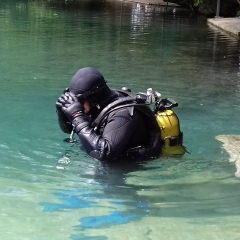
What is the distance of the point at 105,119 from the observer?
15.7 ft

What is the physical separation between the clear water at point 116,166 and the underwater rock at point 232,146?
7 centimetres

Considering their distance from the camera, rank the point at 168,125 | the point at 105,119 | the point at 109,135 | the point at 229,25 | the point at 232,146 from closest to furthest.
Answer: the point at 109,135
the point at 105,119
the point at 168,125
the point at 232,146
the point at 229,25

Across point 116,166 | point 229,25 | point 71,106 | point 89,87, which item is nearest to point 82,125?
point 71,106

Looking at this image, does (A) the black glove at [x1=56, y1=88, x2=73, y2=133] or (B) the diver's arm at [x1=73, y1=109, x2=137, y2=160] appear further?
(A) the black glove at [x1=56, y1=88, x2=73, y2=133]

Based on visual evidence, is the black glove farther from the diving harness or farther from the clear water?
the clear water

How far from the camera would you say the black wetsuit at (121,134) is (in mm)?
4633

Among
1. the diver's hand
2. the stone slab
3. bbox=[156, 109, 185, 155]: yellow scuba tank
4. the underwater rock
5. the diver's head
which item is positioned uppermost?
the diver's head

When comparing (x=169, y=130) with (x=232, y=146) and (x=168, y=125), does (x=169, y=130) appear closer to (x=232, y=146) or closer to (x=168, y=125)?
(x=168, y=125)

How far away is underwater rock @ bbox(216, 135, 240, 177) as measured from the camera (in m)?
5.81

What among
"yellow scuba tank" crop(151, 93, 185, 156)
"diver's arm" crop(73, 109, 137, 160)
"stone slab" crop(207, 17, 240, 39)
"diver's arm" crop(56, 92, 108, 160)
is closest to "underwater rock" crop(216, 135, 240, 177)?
"yellow scuba tank" crop(151, 93, 185, 156)

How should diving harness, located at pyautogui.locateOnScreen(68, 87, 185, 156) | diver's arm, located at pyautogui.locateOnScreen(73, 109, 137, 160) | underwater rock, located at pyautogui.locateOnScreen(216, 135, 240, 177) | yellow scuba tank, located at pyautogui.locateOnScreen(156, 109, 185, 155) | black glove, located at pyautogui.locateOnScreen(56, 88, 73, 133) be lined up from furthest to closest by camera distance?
underwater rock, located at pyautogui.locateOnScreen(216, 135, 240, 177), yellow scuba tank, located at pyautogui.locateOnScreen(156, 109, 185, 155), black glove, located at pyautogui.locateOnScreen(56, 88, 73, 133), diving harness, located at pyautogui.locateOnScreen(68, 87, 185, 156), diver's arm, located at pyautogui.locateOnScreen(73, 109, 137, 160)

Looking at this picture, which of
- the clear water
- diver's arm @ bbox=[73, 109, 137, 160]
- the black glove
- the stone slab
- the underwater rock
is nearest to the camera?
the clear water

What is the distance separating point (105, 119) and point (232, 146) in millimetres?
2111

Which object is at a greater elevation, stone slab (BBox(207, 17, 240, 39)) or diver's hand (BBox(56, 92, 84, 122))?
diver's hand (BBox(56, 92, 84, 122))
